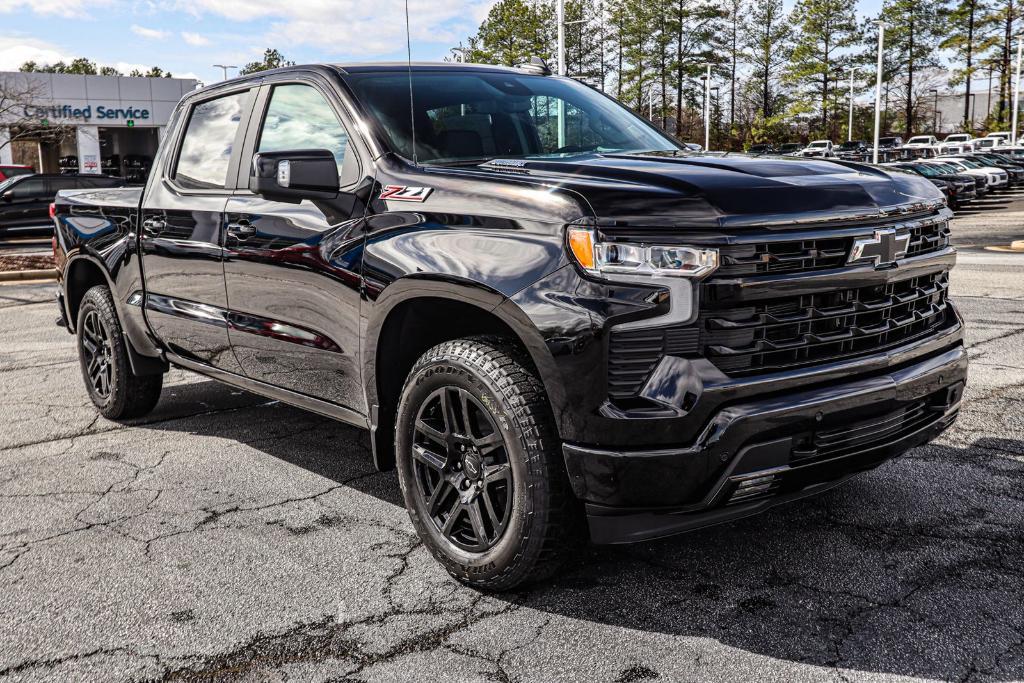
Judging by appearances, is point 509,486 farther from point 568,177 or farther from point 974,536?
point 974,536

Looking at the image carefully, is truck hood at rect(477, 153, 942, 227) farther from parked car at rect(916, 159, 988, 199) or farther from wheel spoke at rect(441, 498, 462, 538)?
parked car at rect(916, 159, 988, 199)

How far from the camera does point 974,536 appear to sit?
3.84m

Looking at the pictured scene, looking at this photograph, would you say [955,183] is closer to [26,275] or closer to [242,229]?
[26,275]

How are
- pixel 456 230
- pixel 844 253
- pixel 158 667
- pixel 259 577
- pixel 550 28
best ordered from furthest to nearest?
pixel 550 28 → pixel 259 577 → pixel 456 230 → pixel 844 253 → pixel 158 667

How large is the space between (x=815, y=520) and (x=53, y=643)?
286 centimetres

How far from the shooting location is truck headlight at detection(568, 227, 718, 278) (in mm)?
2939

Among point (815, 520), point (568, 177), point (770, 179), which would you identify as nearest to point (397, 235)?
point (568, 177)

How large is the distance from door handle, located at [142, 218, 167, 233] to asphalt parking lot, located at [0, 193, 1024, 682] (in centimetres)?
120

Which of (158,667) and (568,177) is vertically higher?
(568,177)

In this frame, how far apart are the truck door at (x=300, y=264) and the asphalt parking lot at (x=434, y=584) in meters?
0.66

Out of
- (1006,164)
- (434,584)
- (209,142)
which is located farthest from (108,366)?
(1006,164)

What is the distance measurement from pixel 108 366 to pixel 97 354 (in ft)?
0.65

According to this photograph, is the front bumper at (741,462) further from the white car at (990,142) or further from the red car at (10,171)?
the white car at (990,142)

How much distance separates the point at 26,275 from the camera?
15.9m
